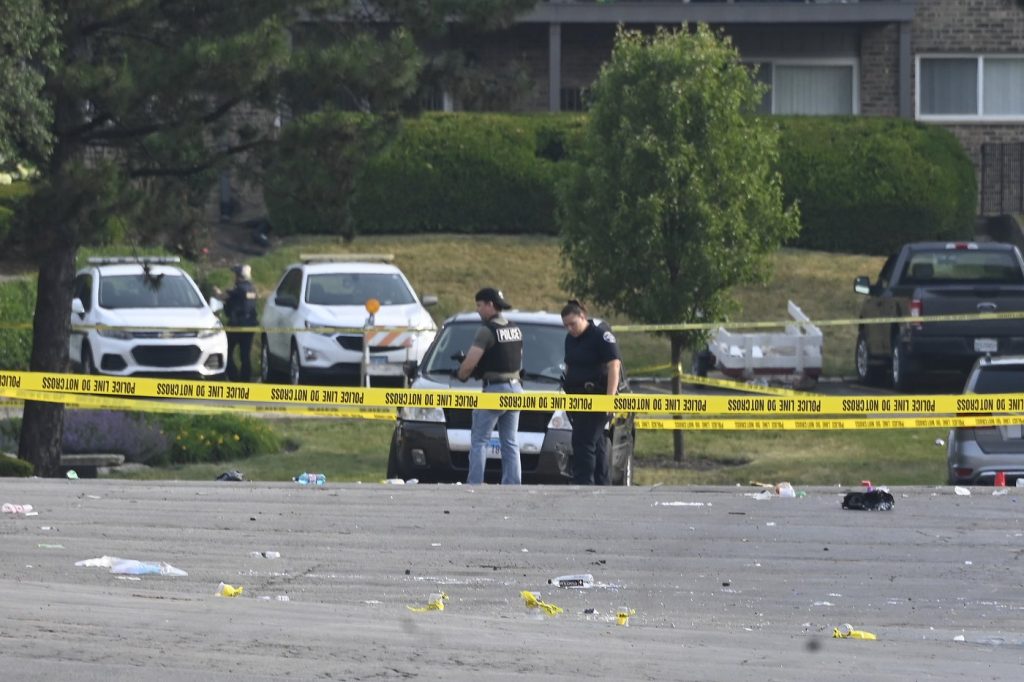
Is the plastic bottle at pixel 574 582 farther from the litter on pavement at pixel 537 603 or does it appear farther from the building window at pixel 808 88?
the building window at pixel 808 88

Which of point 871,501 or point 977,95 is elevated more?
point 977,95

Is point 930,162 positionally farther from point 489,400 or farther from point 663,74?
point 489,400

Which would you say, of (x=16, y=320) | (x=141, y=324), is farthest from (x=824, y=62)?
(x=16, y=320)

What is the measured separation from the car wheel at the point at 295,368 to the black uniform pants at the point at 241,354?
138cm

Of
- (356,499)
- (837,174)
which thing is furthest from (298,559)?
(837,174)

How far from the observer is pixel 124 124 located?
1571cm

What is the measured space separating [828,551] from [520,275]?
19.4 metres

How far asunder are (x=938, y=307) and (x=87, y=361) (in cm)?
1054

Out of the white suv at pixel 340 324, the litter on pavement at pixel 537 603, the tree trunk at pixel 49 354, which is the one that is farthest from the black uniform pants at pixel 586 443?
the white suv at pixel 340 324

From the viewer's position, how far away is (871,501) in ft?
37.7

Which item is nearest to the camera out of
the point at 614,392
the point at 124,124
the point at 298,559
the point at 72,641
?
the point at 72,641

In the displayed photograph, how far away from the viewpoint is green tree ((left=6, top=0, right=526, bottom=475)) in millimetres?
14547

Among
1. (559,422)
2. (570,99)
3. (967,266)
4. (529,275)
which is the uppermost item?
(570,99)

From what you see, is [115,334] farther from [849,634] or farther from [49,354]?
[849,634]
